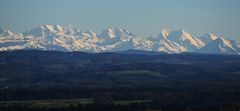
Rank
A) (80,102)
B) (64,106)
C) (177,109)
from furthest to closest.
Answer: (80,102)
(64,106)
(177,109)

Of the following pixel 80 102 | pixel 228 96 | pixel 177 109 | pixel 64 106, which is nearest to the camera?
pixel 177 109

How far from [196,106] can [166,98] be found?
17.7 meters

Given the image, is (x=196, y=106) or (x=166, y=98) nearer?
(x=196, y=106)

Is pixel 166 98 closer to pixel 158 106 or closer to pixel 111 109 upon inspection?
pixel 158 106

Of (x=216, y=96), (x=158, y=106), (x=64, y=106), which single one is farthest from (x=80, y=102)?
(x=216, y=96)

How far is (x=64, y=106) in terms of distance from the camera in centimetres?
17012

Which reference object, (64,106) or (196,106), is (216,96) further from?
(64,106)

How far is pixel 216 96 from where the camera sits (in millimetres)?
194875

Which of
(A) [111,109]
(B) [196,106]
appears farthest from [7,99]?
(B) [196,106]

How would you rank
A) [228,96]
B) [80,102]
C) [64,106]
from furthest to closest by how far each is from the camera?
1. [228,96]
2. [80,102]
3. [64,106]

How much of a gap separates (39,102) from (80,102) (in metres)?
12.3

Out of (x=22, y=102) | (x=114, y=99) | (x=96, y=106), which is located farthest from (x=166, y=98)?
(x=22, y=102)

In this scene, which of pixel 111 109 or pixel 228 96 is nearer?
pixel 111 109

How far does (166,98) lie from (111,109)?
32.5 m
